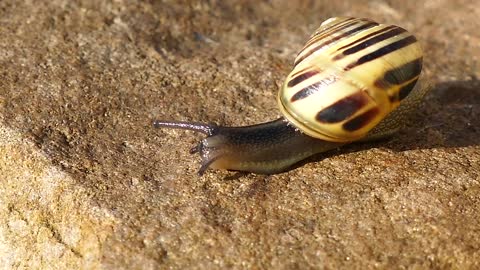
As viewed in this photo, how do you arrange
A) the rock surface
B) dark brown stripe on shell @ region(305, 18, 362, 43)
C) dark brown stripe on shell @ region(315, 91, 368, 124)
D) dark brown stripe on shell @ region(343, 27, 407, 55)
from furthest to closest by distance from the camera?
dark brown stripe on shell @ region(305, 18, 362, 43)
dark brown stripe on shell @ region(343, 27, 407, 55)
dark brown stripe on shell @ region(315, 91, 368, 124)
the rock surface

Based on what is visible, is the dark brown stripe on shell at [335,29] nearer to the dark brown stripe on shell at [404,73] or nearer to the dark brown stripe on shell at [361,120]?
the dark brown stripe on shell at [404,73]

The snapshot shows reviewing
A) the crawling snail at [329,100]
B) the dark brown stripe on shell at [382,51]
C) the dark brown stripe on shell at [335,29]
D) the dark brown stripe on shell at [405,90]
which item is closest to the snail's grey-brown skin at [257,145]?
the crawling snail at [329,100]

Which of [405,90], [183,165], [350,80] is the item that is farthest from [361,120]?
[183,165]

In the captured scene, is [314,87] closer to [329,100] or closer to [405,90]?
[329,100]

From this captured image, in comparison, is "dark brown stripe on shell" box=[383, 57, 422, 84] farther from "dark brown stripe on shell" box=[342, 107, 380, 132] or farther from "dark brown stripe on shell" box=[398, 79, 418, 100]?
"dark brown stripe on shell" box=[342, 107, 380, 132]

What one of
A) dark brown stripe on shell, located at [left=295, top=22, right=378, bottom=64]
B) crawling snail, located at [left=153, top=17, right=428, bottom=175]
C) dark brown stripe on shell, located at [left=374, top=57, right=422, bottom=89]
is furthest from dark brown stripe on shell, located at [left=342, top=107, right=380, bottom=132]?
dark brown stripe on shell, located at [left=295, top=22, right=378, bottom=64]

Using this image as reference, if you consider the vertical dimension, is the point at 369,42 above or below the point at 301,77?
above

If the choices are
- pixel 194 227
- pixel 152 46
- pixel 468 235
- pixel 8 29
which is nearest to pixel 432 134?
pixel 468 235

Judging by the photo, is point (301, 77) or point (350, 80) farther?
point (301, 77)
